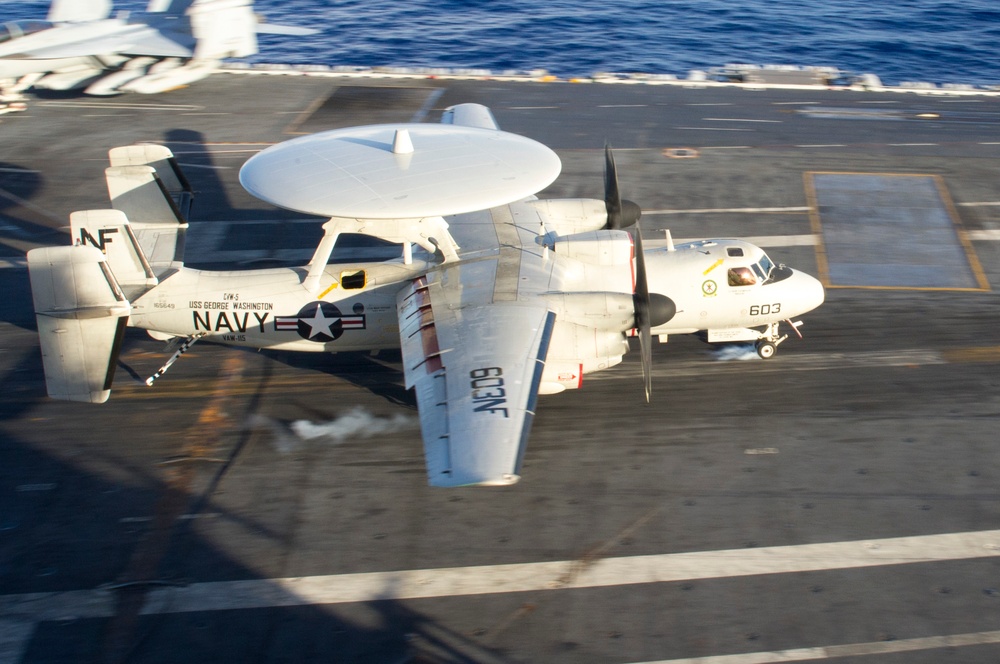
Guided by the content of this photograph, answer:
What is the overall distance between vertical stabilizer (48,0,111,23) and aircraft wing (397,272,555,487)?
42.9m

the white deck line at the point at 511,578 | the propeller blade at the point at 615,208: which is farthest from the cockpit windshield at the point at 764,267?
the white deck line at the point at 511,578

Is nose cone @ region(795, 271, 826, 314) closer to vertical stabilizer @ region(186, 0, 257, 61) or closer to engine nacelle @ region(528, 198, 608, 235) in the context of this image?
engine nacelle @ region(528, 198, 608, 235)

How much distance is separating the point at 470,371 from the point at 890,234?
21.7 metres

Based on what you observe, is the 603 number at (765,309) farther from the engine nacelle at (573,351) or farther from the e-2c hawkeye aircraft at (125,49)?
the e-2c hawkeye aircraft at (125,49)

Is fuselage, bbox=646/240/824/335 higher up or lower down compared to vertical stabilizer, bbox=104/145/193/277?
lower down

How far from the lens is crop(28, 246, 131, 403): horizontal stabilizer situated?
21516 mm

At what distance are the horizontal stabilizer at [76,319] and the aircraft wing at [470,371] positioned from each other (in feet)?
24.2

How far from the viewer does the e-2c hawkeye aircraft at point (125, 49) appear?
49281 mm

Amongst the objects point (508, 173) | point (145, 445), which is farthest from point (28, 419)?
point (508, 173)

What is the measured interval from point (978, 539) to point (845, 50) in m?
69.1

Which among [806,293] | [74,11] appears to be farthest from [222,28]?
[806,293]

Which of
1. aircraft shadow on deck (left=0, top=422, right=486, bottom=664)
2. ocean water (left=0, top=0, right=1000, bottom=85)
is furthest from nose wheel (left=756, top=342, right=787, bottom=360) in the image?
ocean water (left=0, top=0, right=1000, bottom=85)

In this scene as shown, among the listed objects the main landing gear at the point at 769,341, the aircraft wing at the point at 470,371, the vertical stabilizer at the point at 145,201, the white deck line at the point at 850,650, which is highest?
the vertical stabilizer at the point at 145,201

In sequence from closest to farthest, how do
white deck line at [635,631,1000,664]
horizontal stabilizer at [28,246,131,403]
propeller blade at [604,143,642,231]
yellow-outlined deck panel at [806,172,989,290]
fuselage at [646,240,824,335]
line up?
white deck line at [635,631,1000,664], horizontal stabilizer at [28,246,131,403], fuselage at [646,240,824,335], propeller blade at [604,143,642,231], yellow-outlined deck panel at [806,172,989,290]
